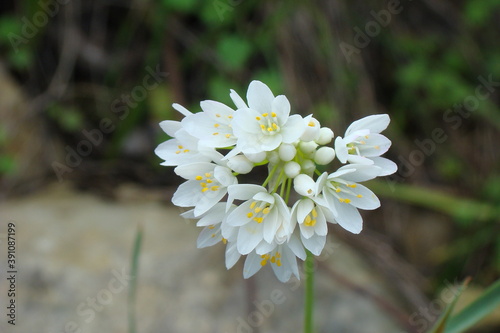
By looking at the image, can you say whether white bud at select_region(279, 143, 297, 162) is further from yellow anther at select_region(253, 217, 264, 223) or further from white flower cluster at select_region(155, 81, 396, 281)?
yellow anther at select_region(253, 217, 264, 223)

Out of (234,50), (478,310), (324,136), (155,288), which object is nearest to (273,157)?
(324,136)

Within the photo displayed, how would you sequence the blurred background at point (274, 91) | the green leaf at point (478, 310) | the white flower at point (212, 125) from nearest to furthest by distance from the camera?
the white flower at point (212, 125) < the green leaf at point (478, 310) < the blurred background at point (274, 91)

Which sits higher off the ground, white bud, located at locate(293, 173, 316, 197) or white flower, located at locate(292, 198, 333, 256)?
white bud, located at locate(293, 173, 316, 197)

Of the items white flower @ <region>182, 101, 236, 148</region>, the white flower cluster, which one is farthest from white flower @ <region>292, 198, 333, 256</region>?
white flower @ <region>182, 101, 236, 148</region>

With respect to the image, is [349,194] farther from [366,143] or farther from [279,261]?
[279,261]

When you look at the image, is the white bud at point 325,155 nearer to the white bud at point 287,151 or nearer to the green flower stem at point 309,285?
the white bud at point 287,151

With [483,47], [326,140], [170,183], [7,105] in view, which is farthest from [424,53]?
[7,105]

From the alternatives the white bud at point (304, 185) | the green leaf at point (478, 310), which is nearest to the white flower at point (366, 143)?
the white bud at point (304, 185)

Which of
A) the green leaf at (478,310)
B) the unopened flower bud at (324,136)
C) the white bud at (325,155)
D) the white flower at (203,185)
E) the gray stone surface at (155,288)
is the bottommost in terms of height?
the gray stone surface at (155,288)
